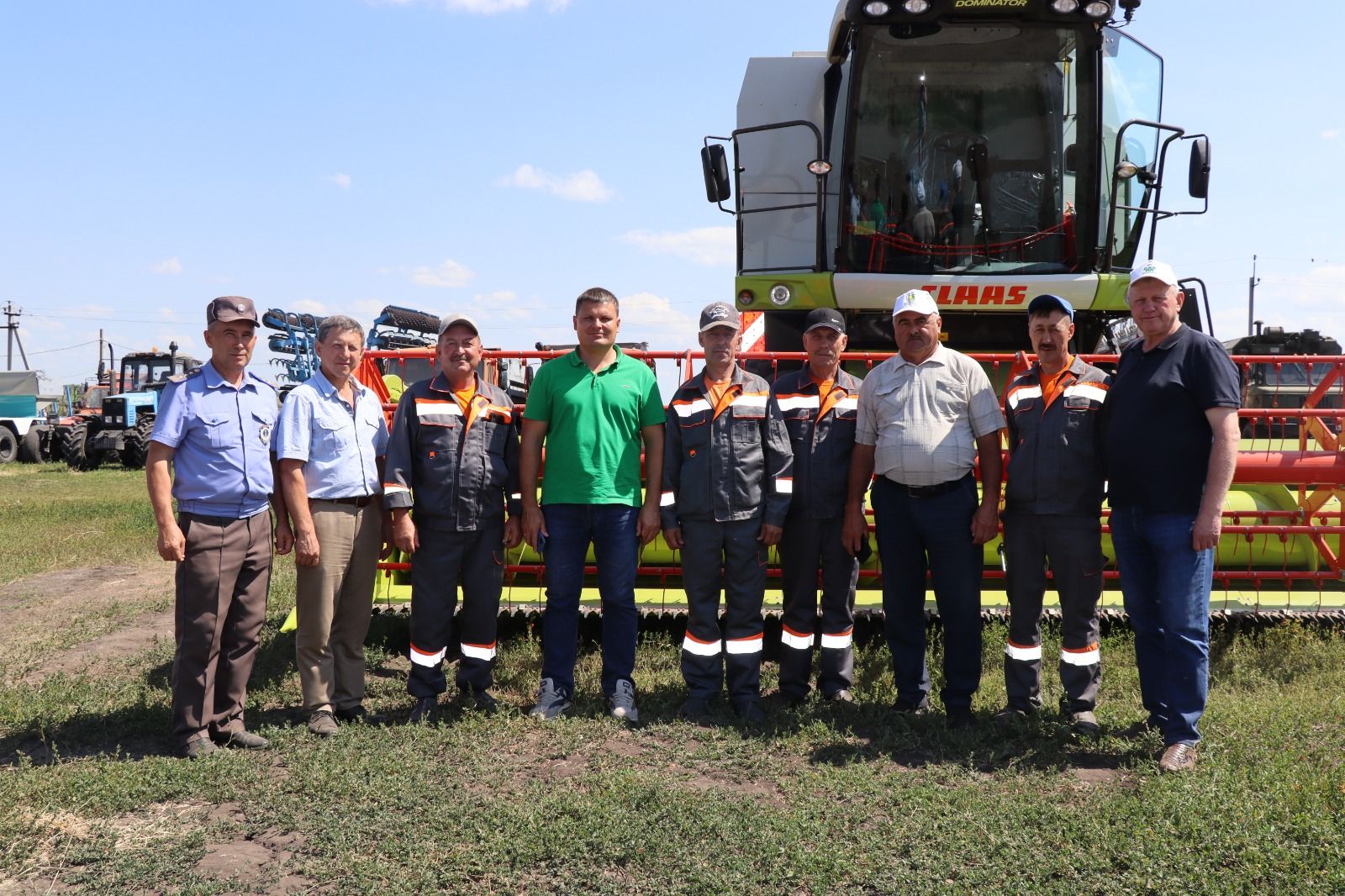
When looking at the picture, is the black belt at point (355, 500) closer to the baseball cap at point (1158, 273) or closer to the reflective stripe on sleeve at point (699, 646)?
the reflective stripe on sleeve at point (699, 646)

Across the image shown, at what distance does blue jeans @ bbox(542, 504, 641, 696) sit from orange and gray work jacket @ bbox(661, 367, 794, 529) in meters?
0.24

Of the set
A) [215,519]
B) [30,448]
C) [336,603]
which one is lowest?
[30,448]

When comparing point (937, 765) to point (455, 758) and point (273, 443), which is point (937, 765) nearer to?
point (455, 758)

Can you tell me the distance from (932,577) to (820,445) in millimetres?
768

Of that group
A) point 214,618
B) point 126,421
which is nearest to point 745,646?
point 214,618

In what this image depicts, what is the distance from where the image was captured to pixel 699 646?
4.77 metres

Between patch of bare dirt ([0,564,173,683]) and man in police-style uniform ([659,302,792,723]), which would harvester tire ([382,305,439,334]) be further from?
man in police-style uniform ([659,302,792,723])

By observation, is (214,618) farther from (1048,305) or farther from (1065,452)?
(1048,305)

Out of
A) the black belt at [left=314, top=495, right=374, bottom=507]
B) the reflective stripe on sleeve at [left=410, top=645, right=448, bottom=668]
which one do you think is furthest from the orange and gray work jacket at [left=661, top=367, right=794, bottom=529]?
the black belt at [left=314, top=495, right=374, bottom=507]

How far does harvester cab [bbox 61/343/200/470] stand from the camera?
909 inches

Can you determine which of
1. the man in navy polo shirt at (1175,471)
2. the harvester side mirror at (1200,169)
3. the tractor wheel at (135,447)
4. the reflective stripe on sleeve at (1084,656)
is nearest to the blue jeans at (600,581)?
the reflective stripe on sleeve at (1084,656)

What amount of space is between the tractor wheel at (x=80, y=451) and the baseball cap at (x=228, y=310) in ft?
74.3

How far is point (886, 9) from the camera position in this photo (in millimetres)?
6938

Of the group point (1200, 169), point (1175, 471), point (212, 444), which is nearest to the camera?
point (1175, 471)
